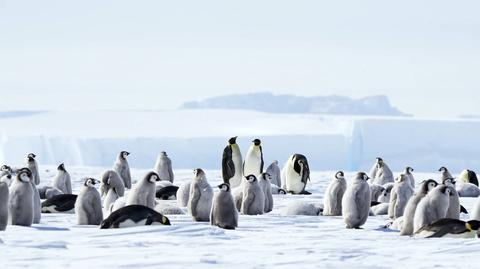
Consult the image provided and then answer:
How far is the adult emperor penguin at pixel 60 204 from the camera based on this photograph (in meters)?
9.62

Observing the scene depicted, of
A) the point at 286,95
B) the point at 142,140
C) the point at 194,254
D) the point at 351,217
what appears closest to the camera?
the point at 194,254

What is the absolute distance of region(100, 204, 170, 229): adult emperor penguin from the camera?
23.5 feet

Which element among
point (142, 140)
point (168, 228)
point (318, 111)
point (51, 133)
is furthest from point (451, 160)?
point (318, 111)

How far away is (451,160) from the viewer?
3045 cm

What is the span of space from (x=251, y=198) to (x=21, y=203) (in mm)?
2519

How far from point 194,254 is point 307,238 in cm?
148

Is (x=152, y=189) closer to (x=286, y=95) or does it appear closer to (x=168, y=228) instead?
(x=168, y=228)

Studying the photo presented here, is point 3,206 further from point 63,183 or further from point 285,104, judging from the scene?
point 285,104

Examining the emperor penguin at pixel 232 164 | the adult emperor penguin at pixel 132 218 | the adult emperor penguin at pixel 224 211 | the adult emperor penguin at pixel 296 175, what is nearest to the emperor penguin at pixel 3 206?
the adult emperor penguin at pixel 132 218

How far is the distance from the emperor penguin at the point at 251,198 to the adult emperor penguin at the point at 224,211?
5.05 feet

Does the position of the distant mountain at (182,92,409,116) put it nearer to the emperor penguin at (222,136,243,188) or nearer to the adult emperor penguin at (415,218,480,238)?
the emperor penguin at (222,136,243,188)

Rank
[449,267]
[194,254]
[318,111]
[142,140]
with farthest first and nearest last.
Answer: [318,111] < [142,140] < [194,254] < [449,267]

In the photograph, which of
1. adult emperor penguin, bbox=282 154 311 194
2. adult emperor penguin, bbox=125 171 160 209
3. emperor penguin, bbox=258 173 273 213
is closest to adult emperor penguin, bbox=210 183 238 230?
adult emperor penguin, bbox=125 171 160 209

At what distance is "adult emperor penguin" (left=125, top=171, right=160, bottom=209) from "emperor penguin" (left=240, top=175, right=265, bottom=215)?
43.0 inches
